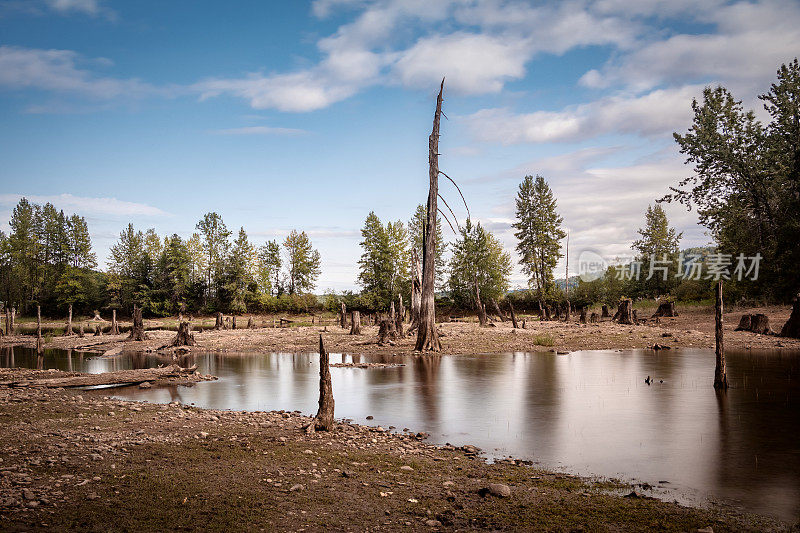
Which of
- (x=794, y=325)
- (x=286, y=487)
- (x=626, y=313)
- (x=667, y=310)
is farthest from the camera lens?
(x=667, y=310)

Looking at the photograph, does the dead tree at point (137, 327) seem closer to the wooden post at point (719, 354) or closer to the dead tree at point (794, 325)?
the wooden post at point (719, 354)

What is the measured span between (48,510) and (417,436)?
6.99 metres

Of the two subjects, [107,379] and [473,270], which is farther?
[473,270]

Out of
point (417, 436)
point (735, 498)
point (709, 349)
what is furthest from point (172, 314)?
point (735, 498)

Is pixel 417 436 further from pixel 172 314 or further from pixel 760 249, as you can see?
pixel 172 314

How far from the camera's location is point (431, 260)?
30.4 m

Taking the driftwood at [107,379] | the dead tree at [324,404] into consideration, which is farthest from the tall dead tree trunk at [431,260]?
the dead tree at [324,404]

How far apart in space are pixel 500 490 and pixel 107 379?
16619 mm

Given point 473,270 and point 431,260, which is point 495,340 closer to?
point 431,260

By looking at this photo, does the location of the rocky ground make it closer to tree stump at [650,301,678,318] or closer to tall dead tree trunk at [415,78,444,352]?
tall dead tree trunk at [415,78,444,352]

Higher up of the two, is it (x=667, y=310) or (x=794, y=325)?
(x=667, y=310)

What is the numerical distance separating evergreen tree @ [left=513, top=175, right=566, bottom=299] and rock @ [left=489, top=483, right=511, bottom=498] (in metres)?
65.2

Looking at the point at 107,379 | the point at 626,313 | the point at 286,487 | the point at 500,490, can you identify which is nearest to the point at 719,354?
the point at 500,490

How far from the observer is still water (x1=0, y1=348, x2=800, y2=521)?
9586 millimetres
